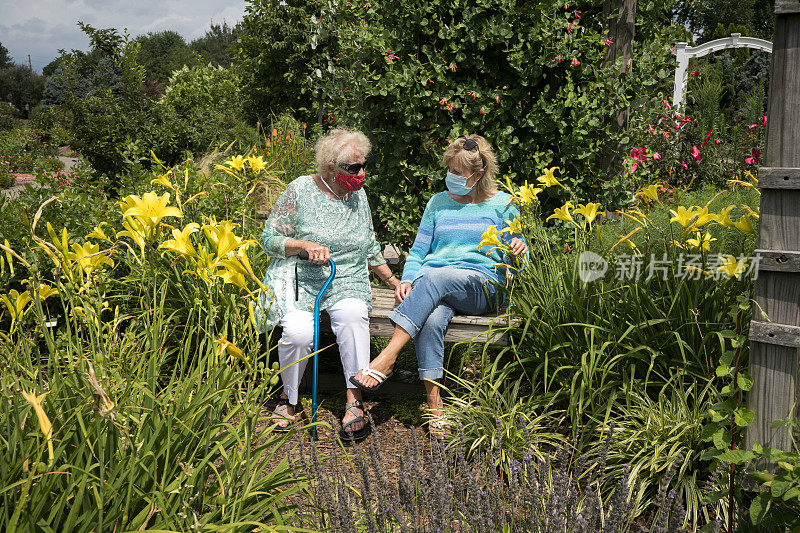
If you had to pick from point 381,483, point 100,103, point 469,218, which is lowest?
point 381,483

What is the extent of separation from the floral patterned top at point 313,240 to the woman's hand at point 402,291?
0.15 metres

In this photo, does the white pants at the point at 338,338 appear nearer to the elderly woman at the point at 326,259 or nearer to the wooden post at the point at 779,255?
the elderly woman at the point at 326,259

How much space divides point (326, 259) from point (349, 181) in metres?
0.46

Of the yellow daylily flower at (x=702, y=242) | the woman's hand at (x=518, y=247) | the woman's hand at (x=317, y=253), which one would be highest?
the yellow daylily flower at (x=702, y=242)

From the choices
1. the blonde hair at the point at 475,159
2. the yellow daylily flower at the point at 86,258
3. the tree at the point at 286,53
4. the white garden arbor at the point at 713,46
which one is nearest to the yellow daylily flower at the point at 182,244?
the yellow daylily flower at the point at 86,258

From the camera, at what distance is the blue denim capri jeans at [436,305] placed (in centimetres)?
282

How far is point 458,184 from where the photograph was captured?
3.17 metres

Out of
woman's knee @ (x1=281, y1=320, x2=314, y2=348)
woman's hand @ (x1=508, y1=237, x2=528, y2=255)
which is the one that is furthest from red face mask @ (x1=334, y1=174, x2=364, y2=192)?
woman's hand @ (x1=508, y1=237, x2=528, y2=255)

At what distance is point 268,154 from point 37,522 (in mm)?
5936

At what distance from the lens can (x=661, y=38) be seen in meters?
3.65

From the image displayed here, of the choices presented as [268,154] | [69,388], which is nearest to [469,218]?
[69,388]

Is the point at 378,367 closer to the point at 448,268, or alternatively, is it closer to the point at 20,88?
the point at 448,268

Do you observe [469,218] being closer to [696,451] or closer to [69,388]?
[696,451]

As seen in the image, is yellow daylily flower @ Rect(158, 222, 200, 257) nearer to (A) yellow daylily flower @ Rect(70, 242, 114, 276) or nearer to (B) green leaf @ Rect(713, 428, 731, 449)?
(A) yellow daylily flower @ Rect(70, 242, 114, 276)
